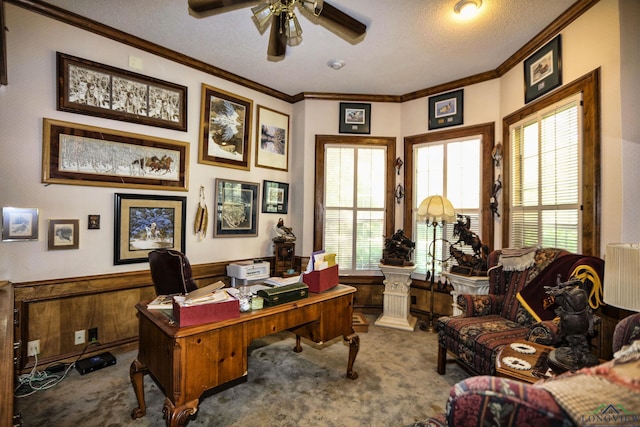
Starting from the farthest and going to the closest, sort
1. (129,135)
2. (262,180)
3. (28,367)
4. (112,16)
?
(262,180) < (129,135) < (112,16) < (28,367)

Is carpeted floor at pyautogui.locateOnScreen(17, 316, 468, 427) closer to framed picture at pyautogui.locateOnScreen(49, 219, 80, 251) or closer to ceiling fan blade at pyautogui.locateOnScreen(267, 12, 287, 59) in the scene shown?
framed picture at pyautogui.locateOnScreen(49, 219, 80, 251)

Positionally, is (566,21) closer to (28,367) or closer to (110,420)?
(110,420)

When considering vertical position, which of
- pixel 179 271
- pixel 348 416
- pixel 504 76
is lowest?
pixel 348 416

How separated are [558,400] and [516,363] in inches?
48.5

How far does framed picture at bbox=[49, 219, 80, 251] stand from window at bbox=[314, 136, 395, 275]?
2.76 metres

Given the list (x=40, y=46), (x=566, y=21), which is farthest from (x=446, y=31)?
(x=40, y=46)

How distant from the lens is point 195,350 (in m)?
1.56

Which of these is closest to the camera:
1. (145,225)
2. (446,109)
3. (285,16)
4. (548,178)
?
(285,16)

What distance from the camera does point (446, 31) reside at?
2900mm

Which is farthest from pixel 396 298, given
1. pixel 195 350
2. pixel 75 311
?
pixel 75 311

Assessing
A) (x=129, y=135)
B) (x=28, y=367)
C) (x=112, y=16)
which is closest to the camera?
(x=28, y=367)

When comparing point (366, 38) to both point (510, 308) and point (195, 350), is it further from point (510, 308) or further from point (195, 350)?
point (195, 350)

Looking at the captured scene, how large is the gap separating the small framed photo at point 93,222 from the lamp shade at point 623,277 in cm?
382

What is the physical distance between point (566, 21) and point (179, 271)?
12.9 feet
